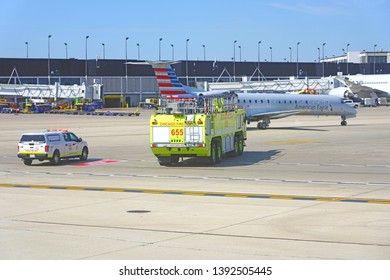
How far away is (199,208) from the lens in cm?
2302

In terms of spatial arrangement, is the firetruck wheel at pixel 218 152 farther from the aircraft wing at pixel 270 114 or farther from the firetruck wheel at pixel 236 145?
the aircraft wing at pixel 270 114

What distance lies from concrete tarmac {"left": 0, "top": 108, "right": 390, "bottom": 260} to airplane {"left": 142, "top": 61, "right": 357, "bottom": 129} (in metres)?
26.9

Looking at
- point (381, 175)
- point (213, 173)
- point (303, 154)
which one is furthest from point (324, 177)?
point (303, 154)

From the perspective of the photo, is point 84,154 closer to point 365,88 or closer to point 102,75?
point 365,88

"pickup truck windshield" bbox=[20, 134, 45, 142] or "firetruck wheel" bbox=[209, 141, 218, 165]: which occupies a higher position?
"pickup truck windshield" bbox=[20, 134, 45, 142]

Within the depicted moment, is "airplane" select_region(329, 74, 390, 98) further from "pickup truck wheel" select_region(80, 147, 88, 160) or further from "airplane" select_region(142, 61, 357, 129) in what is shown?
"pickup truck wheel" select_region(80, 147, 88, 160)

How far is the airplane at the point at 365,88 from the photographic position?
5945 inches

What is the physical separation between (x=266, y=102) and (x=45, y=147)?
36.1 m

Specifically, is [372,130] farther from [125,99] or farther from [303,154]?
[125,99]

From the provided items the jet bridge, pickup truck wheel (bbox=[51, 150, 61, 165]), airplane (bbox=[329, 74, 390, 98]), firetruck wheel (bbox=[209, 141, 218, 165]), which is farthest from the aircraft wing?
airplane (bbox=[329, 74, 390, 98])

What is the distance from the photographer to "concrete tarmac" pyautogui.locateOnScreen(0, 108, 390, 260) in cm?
1648

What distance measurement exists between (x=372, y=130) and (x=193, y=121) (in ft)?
117

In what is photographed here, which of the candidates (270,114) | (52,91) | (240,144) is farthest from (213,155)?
(52,91)
